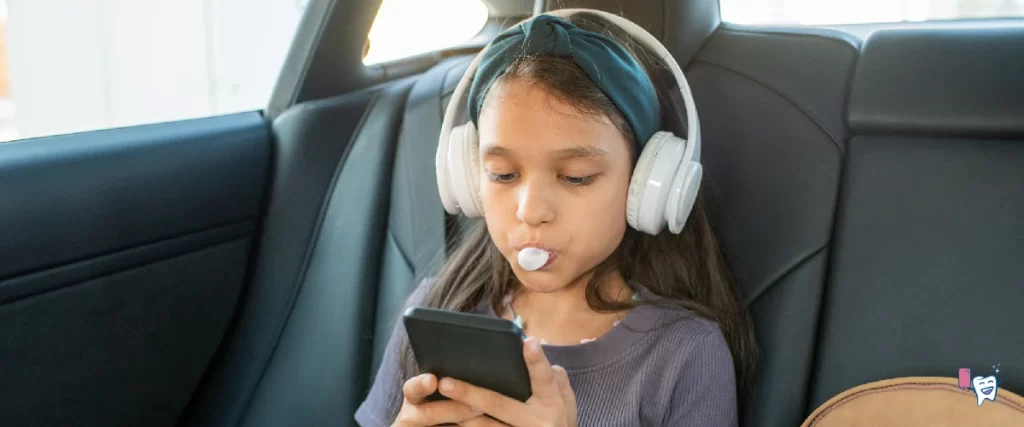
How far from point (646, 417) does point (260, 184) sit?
754 millimetres

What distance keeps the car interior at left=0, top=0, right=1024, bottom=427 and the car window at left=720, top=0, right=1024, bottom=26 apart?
159 millimetres

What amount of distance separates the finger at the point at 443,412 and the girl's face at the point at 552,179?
0.19 meters

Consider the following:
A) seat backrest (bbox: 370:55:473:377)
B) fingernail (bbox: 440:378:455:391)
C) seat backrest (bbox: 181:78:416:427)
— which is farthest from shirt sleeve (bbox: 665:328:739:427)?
seat backrest (bbox: 181:78:416:427)

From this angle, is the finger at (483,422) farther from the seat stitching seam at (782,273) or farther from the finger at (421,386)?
the seat stitching seam at (782,273)

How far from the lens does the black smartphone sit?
822mm

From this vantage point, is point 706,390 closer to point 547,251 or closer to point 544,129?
point 547,251

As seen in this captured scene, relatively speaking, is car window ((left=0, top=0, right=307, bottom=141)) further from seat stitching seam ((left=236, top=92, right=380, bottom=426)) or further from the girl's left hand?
the girl's left hand

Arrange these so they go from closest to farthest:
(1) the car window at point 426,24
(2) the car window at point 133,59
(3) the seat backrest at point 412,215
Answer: (3) the seat backrest at point 412,215 < (2) the car window at point 133,59 < (1) the car window at point 426,24

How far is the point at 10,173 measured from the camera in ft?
3.90

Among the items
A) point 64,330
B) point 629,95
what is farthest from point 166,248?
point 629,95

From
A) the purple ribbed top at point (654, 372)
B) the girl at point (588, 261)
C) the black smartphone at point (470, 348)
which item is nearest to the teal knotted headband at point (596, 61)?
the girl at point (588, 261)

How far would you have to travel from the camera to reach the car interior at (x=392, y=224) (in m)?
1.10

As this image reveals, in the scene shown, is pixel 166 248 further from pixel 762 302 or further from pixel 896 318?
pixel 896 318

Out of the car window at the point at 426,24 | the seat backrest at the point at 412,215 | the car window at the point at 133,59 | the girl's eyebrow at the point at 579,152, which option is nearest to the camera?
the girl's eyebrow at the point at 579,152
